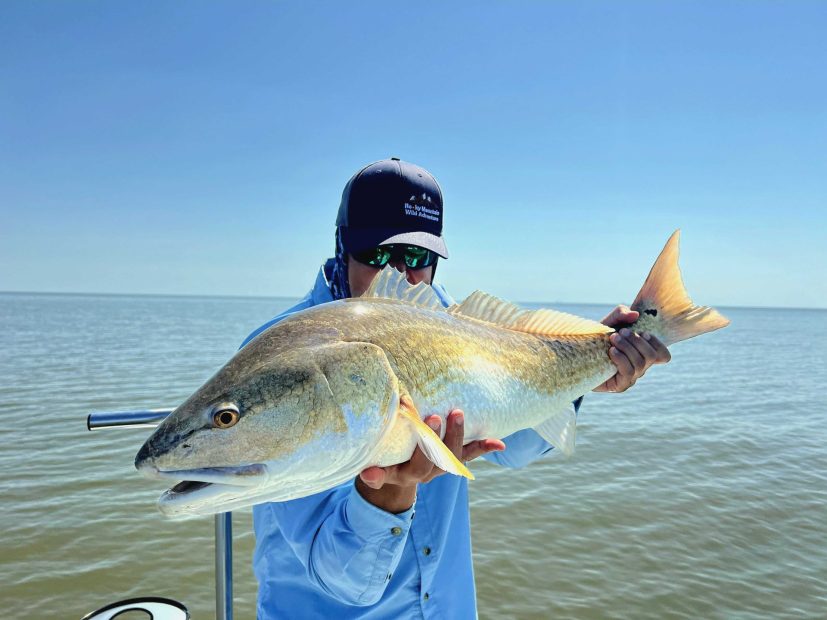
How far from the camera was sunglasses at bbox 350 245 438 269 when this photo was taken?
2.97 meters

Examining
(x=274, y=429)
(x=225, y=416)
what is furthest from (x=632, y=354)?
(x=225, y=416)

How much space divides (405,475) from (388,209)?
57.2 inches

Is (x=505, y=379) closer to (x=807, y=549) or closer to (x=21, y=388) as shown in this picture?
(x=807, y=549)

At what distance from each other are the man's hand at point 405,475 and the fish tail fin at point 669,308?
1.64 metres

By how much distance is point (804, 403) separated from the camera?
59.0 ft

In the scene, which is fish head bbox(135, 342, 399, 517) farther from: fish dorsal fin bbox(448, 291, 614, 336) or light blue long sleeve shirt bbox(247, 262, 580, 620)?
fish dorsal fin bbox(448, 291, 614, 336)

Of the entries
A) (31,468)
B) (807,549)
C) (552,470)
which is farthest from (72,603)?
(807,549)

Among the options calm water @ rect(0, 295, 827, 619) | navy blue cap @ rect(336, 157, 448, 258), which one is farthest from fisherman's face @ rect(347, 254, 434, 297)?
calm water @ rect(0, 295, 827, 619)

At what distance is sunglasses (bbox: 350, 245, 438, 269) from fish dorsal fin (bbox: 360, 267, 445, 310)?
46 centimetres

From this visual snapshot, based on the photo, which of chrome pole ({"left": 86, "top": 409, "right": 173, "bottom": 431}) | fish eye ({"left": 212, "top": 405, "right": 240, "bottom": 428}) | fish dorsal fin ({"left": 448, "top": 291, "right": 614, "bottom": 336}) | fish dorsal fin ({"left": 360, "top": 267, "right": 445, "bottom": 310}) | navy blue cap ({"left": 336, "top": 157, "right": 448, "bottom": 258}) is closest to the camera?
fish eye ({"left": 212, "top": 405, "right": 240, "bottom": 428})

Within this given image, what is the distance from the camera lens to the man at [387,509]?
209 centimetres

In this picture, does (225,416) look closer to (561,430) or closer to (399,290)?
(399,290)

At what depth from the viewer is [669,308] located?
10.7ft

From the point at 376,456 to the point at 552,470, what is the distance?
9.68 m
